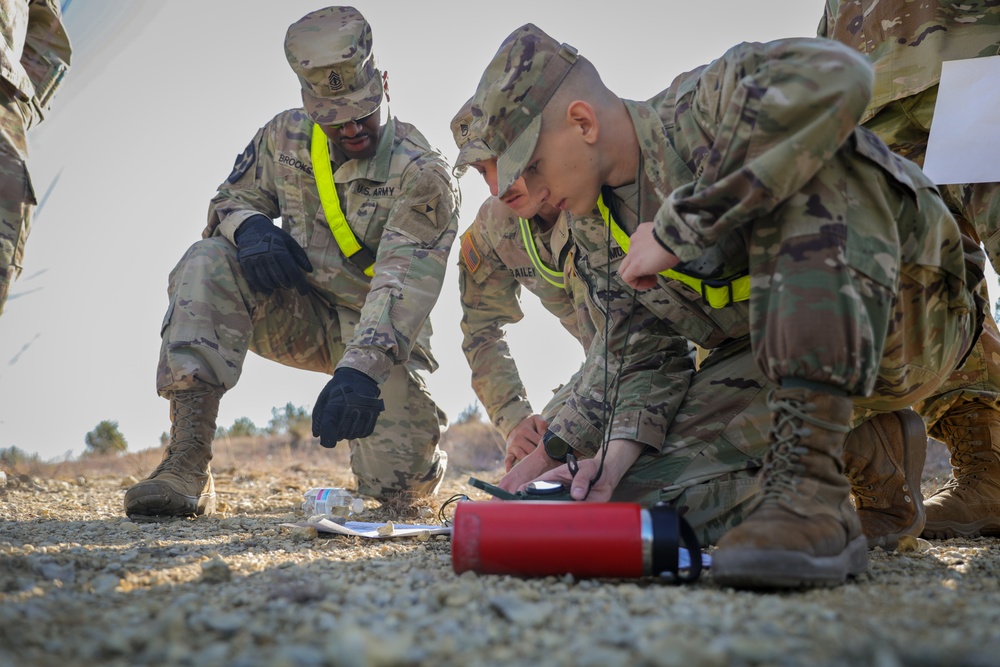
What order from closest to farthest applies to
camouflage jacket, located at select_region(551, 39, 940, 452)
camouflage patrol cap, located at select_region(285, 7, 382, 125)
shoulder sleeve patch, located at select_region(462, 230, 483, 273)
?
1. camouflage jacket, located at select_region(551, 39, 940, 452)
2. camouflage patrol cap, located at select_region(285, 7, 382, 125)
3. shoulder sleeve patch, located at select_region(462, 230, 483, 273)

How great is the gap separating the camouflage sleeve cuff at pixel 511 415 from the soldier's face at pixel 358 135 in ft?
5.01

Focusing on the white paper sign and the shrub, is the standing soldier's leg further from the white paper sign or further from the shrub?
the shrub

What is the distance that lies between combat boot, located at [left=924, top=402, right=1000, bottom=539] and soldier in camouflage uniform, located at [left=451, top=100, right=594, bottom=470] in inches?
58.2

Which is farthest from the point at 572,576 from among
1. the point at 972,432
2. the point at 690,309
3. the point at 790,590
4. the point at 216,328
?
the point at 216,328

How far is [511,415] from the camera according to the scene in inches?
182

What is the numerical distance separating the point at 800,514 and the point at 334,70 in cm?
326

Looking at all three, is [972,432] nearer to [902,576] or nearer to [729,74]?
[902,576]

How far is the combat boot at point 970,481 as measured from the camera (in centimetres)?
327

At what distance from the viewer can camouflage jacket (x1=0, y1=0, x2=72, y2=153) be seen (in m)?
4.16

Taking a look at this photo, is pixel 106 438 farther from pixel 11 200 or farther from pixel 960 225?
pixel 960 225

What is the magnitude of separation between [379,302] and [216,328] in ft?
2.62

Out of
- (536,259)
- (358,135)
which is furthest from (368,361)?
(358,135)

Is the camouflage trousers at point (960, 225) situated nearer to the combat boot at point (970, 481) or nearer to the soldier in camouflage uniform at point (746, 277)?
the combat boot at point (970, 481)

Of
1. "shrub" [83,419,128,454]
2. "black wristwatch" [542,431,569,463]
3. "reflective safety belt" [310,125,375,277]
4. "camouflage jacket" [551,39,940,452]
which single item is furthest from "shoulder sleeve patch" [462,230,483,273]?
"shrub" [83,419,128,454]
